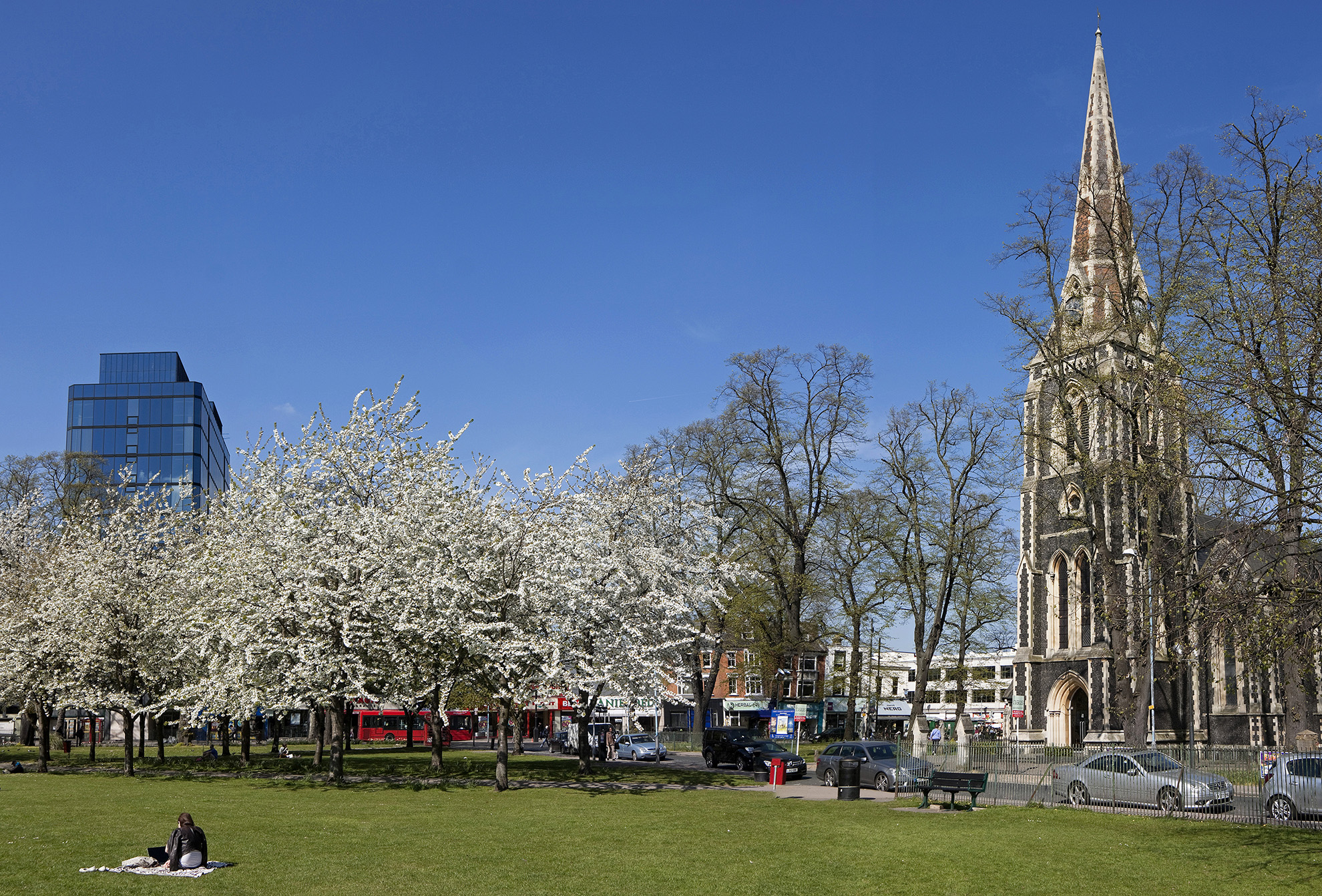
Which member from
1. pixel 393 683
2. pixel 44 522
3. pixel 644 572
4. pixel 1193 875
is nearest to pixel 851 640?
pixel 644 572

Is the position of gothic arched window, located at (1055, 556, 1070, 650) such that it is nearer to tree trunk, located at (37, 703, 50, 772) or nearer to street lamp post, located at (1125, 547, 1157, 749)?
street lamp post, located at (1125, 547, 1157, 749)

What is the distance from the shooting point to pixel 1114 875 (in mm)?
15984

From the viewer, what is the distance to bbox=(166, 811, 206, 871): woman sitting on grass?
15.3 metres

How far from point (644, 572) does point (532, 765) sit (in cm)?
1449

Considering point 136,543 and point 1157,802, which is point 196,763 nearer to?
point 136,543

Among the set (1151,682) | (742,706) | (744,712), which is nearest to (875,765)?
(1151,682)

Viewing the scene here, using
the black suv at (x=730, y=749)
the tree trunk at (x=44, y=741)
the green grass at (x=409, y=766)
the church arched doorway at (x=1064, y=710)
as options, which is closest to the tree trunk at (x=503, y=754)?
the green grass at (x=409, y=766)

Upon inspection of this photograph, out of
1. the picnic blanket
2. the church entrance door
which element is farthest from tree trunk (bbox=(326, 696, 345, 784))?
the church entrance door

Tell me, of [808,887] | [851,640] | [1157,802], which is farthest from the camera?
[851,640]

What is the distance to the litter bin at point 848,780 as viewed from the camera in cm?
2756

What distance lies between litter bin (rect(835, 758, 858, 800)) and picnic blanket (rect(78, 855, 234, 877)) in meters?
16.0

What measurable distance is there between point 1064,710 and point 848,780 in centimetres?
2714

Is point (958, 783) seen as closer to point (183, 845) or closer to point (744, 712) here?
point (183, 845)

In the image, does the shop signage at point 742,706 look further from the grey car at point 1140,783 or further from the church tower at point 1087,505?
the grey car at point 1140,783
